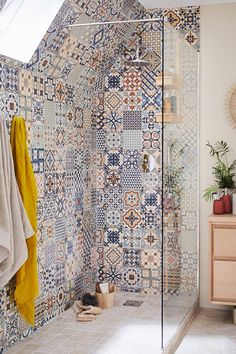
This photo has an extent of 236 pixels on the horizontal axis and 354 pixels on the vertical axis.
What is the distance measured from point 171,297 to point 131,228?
0.99 meters

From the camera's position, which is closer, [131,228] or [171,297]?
[171,297]

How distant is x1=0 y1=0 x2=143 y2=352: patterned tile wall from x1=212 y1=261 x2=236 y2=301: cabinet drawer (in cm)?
98

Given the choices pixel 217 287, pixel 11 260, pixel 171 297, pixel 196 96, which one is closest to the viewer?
pixel 11 260

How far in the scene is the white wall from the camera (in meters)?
4.53

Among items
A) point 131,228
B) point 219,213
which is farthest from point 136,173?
point 219,213

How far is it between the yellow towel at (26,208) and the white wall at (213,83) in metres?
1.83

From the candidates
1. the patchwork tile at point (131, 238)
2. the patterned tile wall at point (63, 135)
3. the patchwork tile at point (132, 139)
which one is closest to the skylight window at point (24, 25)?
the patterned tile wall at point (63, 135)

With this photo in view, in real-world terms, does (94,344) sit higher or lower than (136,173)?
lower

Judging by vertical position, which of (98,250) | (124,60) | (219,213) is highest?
(124,60)

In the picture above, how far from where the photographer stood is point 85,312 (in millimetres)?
3844

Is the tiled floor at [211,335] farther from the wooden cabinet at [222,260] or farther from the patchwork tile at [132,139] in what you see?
the patchwork tile at [132,139]

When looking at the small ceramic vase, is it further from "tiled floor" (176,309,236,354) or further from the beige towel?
the beige towel

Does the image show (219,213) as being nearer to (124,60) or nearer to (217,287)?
(217,287)

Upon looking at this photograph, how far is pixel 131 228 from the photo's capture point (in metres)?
4.57
